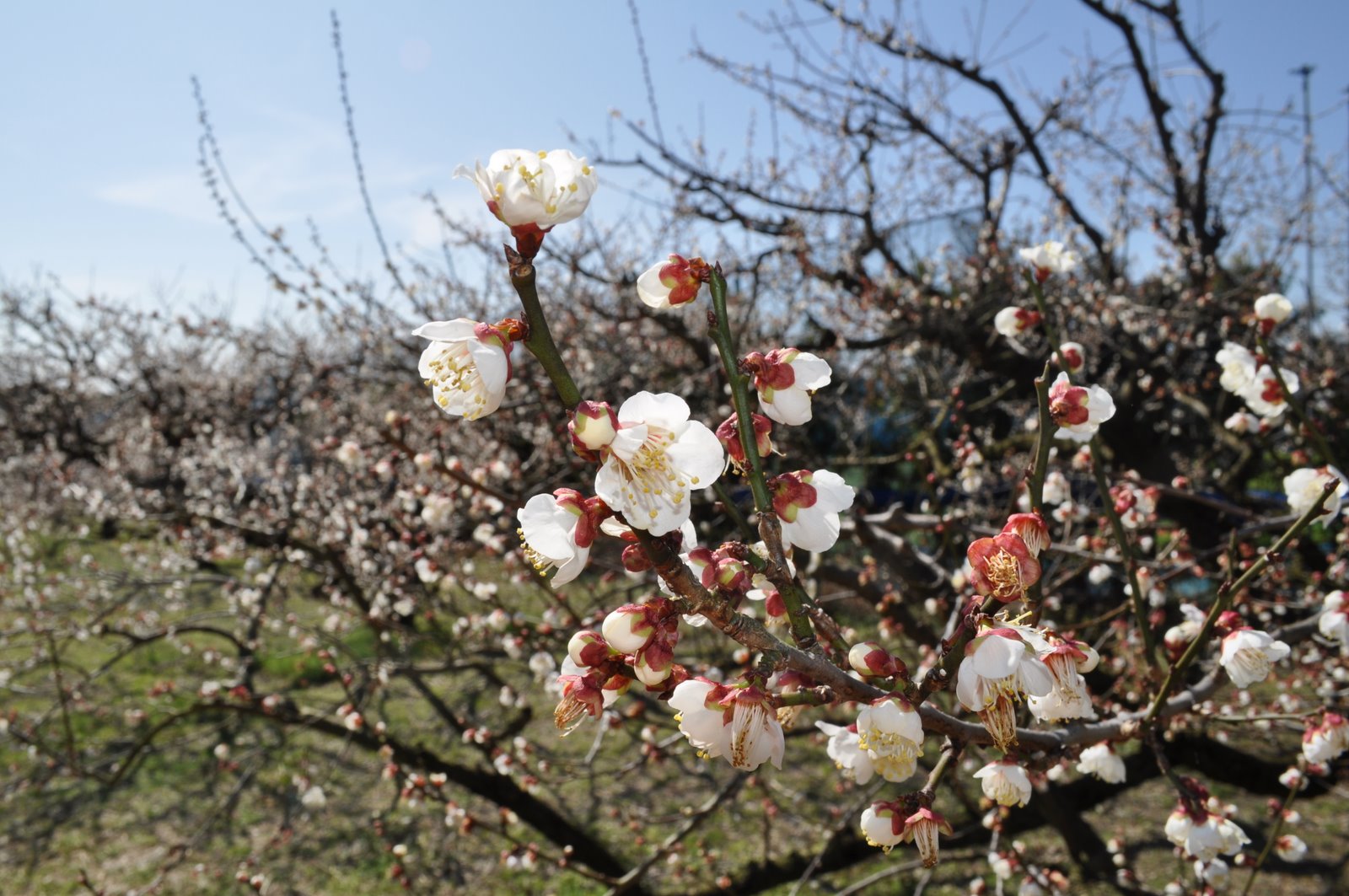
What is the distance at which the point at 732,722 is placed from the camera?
0.78 metres

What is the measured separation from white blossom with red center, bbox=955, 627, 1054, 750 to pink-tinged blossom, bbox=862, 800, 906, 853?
218 mm

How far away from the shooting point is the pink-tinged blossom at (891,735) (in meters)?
0.79

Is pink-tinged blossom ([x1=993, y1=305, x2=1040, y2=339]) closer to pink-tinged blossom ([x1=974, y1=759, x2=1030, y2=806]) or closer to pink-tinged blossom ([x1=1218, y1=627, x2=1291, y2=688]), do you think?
pink-tinged blossom ([x1=1218, y1=627, x2=1291, y2=688])

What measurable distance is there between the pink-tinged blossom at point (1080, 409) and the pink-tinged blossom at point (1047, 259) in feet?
1.61

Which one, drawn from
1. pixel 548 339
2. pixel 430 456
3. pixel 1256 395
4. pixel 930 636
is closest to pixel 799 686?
pixel 548 339

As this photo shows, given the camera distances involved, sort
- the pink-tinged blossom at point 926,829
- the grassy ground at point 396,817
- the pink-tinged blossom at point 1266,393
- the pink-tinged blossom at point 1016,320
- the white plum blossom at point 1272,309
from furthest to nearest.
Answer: the grassy ground at point 396,817 < the pink-tinged blossom at point 1266,393 < the white plum blossom at point 1272,309 < the pink-tinged blossom at point 1016,320 < the pink-tinged blossom at point 926,829

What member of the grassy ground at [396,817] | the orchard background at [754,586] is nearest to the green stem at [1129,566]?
the orchard background at [754,586]

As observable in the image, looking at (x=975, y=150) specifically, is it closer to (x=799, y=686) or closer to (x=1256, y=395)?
(x=1256, y=395)

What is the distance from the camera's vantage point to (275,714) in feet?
11.2

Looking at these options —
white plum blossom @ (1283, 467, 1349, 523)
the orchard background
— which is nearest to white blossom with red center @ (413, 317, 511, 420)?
the orchard background

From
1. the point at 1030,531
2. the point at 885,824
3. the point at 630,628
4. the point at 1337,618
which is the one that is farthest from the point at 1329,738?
the point at 630,628

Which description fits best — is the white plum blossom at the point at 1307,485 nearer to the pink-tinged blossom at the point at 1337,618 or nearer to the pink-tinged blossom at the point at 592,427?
the pink-tinged blossom at the point at 1337,618

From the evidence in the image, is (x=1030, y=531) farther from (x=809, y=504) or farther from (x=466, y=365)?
(x=466, y=365)

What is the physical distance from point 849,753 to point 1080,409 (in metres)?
0.56
